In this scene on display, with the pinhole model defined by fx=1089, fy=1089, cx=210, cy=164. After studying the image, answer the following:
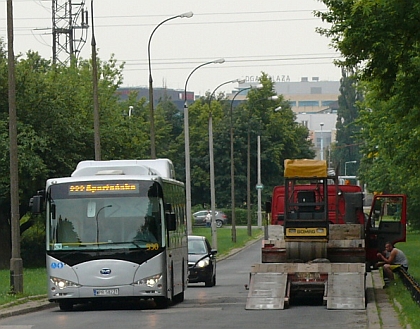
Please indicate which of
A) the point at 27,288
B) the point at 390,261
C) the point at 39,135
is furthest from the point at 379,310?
the point at 39,135

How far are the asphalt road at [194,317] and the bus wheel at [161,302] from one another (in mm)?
181

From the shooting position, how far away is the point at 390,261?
2867cm

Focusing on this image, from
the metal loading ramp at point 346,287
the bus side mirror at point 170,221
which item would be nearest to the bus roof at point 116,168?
the bus side mirror at point 170,221

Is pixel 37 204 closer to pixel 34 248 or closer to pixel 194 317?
pixel 194 317

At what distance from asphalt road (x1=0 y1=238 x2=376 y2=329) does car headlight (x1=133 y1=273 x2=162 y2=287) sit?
1.83ft

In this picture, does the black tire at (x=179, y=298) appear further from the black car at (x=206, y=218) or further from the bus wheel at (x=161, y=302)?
the black car at (x=206, y=218)

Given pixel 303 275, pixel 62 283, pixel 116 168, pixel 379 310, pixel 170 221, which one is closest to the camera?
pixel 379 310

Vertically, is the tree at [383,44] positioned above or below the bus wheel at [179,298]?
above

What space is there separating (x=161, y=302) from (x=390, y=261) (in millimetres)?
8466

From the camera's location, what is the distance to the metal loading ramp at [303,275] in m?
21.4

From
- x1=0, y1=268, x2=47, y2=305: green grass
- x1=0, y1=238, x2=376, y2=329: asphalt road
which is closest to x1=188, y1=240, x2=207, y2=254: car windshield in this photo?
x1=0, y1=268, x2=47, y2=305: green grass

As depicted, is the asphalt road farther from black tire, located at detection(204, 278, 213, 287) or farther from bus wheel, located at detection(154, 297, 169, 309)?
black tire, located at detection(204, 278, 213, 287)

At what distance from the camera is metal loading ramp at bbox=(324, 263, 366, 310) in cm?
2127

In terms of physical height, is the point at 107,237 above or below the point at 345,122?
below
